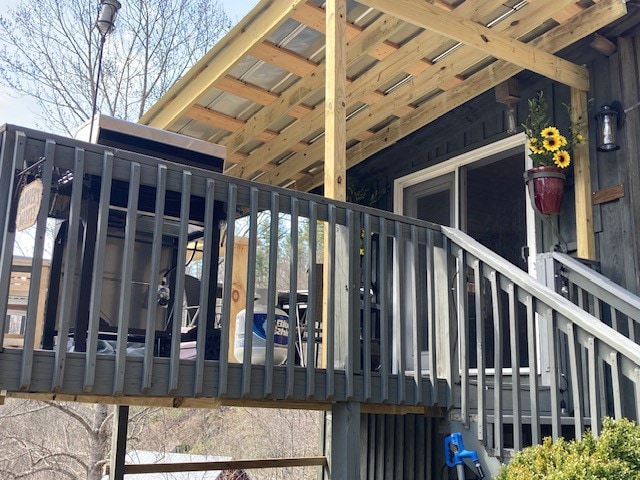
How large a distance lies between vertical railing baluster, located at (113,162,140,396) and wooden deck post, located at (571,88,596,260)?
2715mm

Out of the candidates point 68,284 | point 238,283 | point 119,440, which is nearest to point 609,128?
point 238,283

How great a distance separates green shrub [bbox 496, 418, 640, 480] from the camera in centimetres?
222

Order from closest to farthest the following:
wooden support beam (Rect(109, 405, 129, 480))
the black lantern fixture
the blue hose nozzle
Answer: the blue hose nozzle, the black lantern fixture, wooden support beam (Rect(109, 405, 129, 480))

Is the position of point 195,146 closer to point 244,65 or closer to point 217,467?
point 244,65

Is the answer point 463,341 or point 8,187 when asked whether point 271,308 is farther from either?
point 8,187

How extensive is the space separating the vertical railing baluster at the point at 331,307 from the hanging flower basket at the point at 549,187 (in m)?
1.64

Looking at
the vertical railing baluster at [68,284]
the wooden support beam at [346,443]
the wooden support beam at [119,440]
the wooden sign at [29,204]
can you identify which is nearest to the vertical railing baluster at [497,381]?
the wooden support beam at [346,443]

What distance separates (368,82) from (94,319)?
3037 millimetres

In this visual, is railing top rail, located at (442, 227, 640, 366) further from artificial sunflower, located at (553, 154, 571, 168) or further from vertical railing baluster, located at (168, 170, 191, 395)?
vertical railing baluster, located at (168, 170, 191, 395)

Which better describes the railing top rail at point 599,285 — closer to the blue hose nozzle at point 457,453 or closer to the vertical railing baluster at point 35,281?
the blue hose nozzle at point 457,453

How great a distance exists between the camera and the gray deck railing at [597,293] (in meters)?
3.56

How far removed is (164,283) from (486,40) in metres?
2.26

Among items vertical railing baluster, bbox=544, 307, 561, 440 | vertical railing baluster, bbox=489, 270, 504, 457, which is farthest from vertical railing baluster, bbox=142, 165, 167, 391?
vertical railing baluster, bbox=544, 307, 561, 440

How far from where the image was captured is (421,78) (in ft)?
16.0
